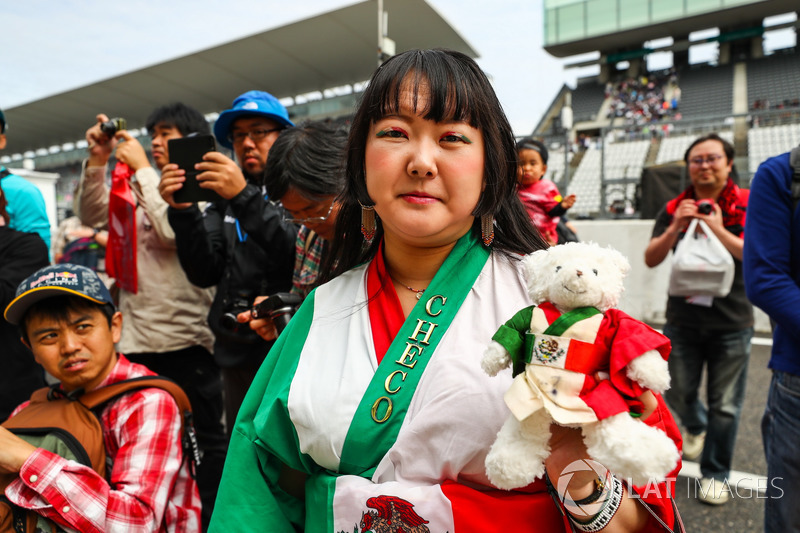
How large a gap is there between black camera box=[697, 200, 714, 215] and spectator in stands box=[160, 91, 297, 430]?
7.63 feet

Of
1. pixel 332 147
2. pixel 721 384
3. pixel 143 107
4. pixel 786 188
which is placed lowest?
pixel 721 384

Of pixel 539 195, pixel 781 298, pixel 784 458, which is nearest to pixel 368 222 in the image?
pixel 781 298

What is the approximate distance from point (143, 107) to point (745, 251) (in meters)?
15.4

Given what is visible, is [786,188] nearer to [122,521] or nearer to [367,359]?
[367,359]

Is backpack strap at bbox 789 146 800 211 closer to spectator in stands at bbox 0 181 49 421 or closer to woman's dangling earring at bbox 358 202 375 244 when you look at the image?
woman's dangling earring at bbox 358 202 375 244

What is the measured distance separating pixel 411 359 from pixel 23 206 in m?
2.24

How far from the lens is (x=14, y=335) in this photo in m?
2.25

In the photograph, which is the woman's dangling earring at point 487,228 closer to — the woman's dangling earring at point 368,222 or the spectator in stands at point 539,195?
the woman's dangling earring at point 368,222

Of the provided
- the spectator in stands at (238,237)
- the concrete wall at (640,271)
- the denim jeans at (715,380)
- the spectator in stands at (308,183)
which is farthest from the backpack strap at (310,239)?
the concrete wall at (640,271)

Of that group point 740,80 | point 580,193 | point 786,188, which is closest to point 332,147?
point 786,188

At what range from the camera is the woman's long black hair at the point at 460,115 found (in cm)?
102

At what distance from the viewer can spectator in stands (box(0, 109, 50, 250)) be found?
7.79 feet

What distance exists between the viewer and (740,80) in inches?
1038

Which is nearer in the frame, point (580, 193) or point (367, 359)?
point (367, 359)
